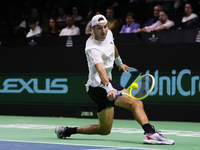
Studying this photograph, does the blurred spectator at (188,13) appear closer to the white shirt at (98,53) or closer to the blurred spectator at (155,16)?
the blurred spectator at (155,16)

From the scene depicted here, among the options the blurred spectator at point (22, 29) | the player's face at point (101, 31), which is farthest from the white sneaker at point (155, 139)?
the blurred spectator at point (22, 29)

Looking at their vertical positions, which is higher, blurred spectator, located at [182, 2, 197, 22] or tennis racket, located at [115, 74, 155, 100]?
blurred spectator, located at [182, 2, 197, 22]

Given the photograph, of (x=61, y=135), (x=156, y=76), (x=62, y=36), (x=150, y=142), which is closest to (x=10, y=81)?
(x=62, y=36)

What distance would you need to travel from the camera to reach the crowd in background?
1231 centimetres

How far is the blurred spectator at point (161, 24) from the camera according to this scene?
11.4 metres

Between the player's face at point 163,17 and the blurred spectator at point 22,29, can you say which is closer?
the player's face at point 163,17

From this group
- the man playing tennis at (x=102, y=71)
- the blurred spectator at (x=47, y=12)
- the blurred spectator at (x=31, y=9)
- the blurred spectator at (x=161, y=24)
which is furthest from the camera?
the blurred spectator at (x=31, y=9)

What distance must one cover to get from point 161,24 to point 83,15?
5075mm

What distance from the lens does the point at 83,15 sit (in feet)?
53.1

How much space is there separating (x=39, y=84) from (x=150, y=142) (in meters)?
7.16

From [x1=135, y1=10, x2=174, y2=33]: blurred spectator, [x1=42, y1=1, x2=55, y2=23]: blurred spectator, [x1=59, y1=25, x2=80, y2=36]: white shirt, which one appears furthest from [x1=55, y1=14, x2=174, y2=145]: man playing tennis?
[x1=42, y1=1, x2=55, y2=23]: blurred spectator

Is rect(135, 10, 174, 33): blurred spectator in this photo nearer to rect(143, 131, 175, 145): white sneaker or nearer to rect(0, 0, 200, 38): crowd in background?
rect(0, 0, 200, 38): crowd in background

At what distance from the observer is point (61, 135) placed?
6.95m

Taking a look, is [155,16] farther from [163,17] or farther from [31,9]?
[31,9]
